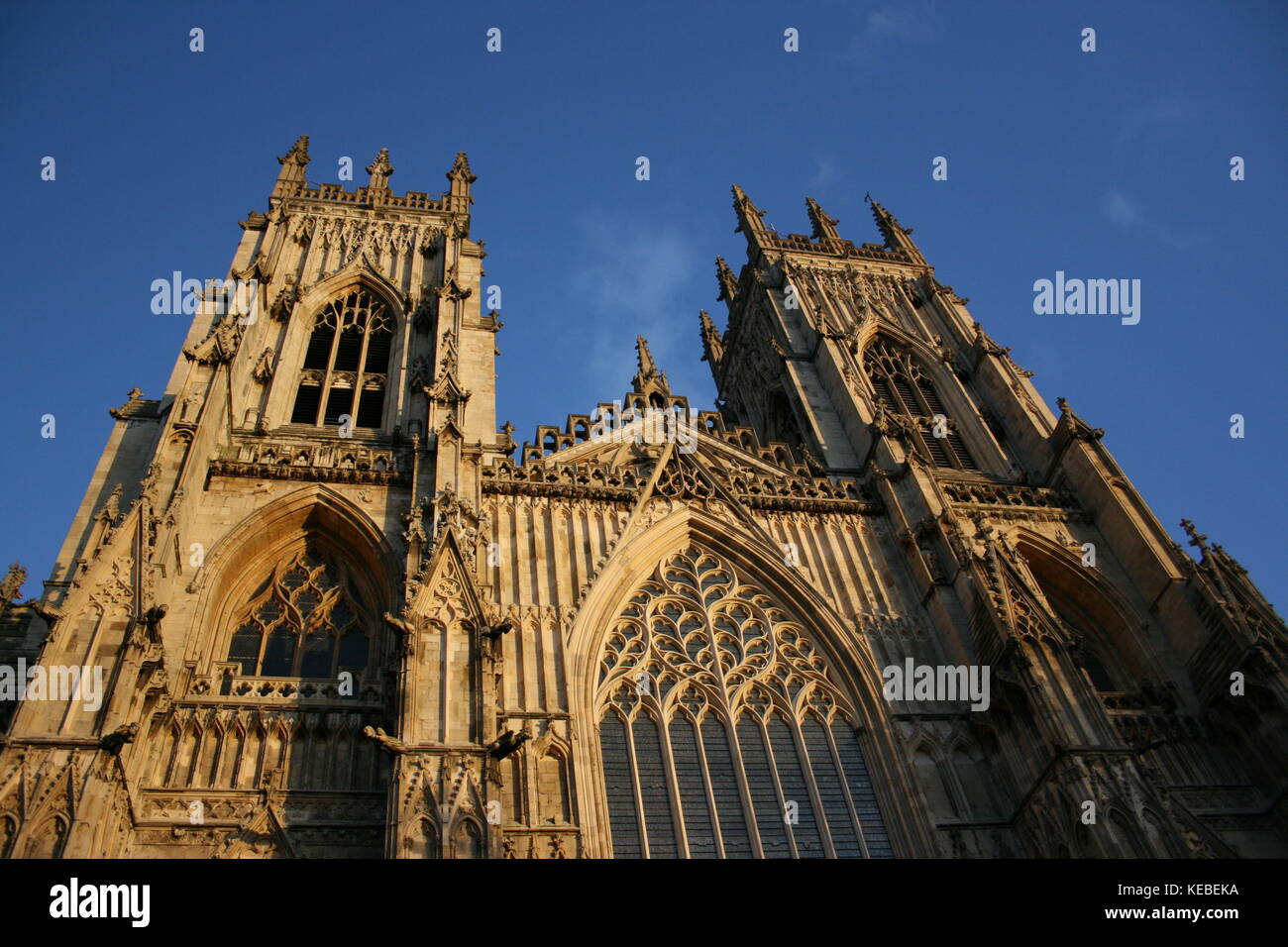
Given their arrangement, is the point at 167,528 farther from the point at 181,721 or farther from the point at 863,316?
the point at 863,316

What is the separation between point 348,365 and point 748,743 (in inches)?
501

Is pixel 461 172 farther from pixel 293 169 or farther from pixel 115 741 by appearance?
pixel 115 741

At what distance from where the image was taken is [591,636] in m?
16.4

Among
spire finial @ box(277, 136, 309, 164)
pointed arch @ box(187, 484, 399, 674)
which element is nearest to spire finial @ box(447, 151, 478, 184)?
spire finial @ box(277, 136, 309, 164)

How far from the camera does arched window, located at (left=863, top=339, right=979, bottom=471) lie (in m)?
23.9

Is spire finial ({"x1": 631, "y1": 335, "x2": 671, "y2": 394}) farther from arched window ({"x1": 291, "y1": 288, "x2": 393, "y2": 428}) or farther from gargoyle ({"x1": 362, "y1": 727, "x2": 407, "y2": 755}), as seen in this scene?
gargoyle ({"x1": 362, "y1": 727, "x2": 407, "y2": 755})

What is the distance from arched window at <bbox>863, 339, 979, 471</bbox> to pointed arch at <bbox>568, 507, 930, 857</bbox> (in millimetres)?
7400

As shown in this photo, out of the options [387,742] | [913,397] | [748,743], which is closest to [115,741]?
[387,742]

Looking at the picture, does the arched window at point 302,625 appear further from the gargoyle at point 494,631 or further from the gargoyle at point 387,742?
the gargoyle at point 387,742

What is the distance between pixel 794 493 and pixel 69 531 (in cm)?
1219

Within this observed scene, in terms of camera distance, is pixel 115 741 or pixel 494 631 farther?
pixel 494 631

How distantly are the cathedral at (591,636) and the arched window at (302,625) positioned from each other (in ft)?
0.18

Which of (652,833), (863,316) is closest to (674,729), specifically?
(652,833)
